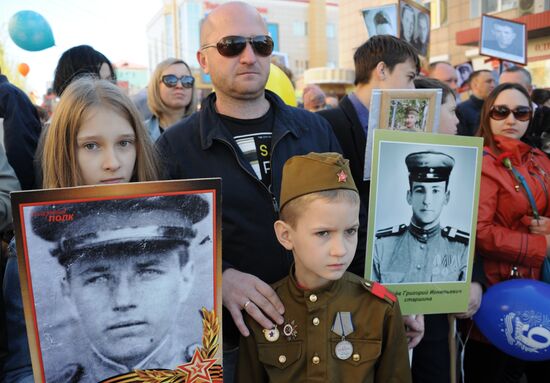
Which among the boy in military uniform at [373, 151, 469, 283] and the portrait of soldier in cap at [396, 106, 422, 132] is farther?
the portrait of soldier in cap at [396, 106, 422, 132]

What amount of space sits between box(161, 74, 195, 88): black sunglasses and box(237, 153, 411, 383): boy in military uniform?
2802 millimetres

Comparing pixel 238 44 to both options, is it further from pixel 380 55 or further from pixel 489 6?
pixel 489 6

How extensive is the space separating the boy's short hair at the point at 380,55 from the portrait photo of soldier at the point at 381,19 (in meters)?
A: 1.99

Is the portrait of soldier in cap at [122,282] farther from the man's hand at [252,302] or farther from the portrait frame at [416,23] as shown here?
the portrait frame at [416,23]

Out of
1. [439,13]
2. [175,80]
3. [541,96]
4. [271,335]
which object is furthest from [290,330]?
[439,13]

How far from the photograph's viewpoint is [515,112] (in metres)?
3.04

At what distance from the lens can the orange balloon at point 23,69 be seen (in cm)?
1512

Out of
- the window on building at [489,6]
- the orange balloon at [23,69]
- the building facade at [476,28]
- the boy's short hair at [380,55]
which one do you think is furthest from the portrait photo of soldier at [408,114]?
the window on building at [489,6]

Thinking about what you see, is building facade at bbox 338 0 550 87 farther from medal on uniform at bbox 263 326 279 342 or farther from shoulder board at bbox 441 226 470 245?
medal on uniform at bbox 263 326 279 342

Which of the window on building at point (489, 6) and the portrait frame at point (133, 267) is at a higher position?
the window on building at point (489, 6)

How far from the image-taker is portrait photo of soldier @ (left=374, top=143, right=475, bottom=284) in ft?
6.43

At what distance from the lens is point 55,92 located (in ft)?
11.2

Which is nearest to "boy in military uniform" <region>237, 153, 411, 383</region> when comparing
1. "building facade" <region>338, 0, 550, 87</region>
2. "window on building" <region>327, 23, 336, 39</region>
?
"building facade" <region>338, 0, 550, 87</region>

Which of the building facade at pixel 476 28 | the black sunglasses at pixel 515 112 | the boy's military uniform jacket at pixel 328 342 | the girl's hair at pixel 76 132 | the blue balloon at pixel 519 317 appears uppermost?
the building facade at pixel 476 28
